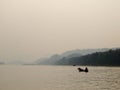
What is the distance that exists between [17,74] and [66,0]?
2.32 metres

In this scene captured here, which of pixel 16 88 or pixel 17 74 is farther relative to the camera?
pixel 17 74

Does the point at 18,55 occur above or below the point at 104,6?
below

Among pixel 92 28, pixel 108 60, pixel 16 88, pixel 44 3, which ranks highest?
pixel 44 3

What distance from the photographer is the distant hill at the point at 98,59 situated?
6680mm

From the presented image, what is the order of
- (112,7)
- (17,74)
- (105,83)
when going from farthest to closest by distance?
1. (17,74)
2. (105,83)
3. (112,7)

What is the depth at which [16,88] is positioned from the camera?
270 inches

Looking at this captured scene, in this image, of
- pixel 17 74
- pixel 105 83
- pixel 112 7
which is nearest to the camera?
pixel 112 7

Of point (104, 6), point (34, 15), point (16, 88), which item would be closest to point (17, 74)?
point (16, 88)

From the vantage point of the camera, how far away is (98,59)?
6879mm

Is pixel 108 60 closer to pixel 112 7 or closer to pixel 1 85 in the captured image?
pixel 112 7

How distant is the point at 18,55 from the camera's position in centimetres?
671

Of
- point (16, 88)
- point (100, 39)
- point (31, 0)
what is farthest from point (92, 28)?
point (16, 88)

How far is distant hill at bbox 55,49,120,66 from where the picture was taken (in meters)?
6.68

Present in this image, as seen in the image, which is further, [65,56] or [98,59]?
[98,59]
